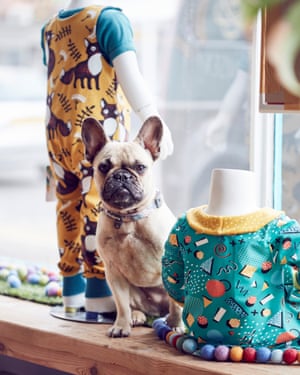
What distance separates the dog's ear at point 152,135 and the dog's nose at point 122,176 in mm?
83

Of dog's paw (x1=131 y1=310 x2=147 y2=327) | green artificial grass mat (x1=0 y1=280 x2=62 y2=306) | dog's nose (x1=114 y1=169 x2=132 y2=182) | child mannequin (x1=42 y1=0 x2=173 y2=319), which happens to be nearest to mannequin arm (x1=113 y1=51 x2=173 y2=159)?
child mannequin (x1=42 y1=0 x2=173 y2=319)

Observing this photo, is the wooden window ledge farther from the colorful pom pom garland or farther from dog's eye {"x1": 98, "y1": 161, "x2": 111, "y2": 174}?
dog's eye {"x1": 98, "y1": 161, "x2": 111, "y2": 174}

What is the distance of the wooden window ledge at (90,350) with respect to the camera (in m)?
1.18

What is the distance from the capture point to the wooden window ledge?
3.88ft

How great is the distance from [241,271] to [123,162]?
0.31 m

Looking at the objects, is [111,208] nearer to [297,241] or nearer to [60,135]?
[60,135]

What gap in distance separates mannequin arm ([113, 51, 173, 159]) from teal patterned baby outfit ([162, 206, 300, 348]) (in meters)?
0.23

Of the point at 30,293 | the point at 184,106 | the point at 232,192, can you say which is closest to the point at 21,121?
the point at 184,106

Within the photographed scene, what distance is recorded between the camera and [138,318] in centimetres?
143

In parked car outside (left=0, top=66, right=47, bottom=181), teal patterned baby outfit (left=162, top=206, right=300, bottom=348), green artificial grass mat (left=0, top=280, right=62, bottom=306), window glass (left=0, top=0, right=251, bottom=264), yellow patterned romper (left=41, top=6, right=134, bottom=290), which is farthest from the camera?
parked car outside (left=0, top=66, right=47, bottom=181)

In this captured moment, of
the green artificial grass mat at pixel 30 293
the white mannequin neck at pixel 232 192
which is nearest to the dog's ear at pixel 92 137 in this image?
the white mannequin neck at pixel 232 192

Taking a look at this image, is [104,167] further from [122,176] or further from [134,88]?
[134,88]

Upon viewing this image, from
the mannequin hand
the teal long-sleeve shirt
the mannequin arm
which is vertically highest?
the teal long-sleeve shirt

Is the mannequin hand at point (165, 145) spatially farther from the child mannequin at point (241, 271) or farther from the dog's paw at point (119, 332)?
the dog's paw at point (119, 332)
